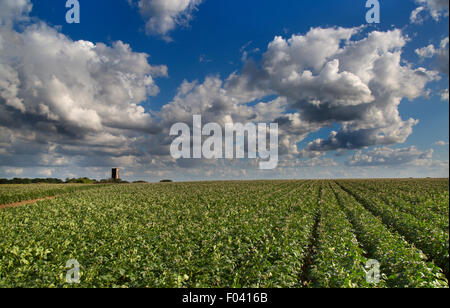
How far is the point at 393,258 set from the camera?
974 centimetres

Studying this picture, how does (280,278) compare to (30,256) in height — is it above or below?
above

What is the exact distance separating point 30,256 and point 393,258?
51.4 feet

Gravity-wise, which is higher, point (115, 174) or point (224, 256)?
point (115, 174)

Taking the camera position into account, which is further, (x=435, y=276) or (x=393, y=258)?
(x=393, y=258)

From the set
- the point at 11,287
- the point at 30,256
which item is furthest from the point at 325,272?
the point at 30,256

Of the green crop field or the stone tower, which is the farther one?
the stone tower

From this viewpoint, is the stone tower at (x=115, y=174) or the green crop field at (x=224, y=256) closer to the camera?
the green crop field at (x=224, y=256)

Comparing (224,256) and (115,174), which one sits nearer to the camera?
(224,256)

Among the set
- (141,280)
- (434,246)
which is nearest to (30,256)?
(141,280)

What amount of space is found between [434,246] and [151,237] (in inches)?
588

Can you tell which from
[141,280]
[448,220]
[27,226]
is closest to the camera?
[141,280]
